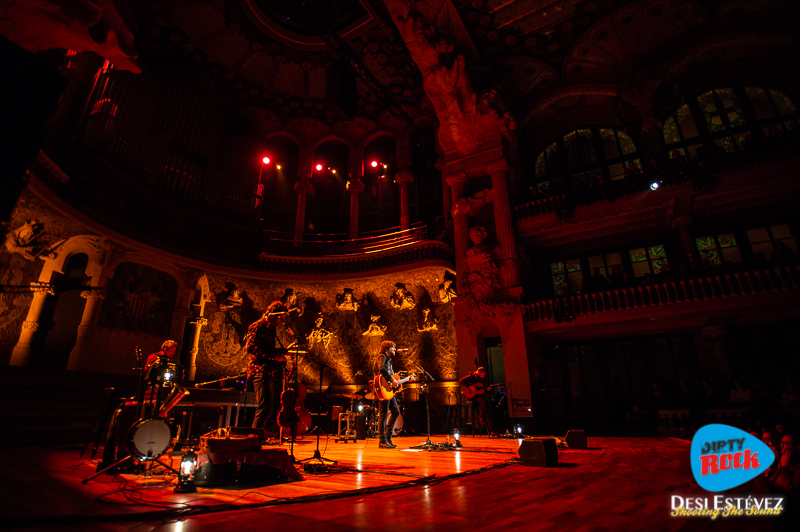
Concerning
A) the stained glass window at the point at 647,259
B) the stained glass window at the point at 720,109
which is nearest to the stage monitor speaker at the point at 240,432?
the stained glass window at the point at 647,259

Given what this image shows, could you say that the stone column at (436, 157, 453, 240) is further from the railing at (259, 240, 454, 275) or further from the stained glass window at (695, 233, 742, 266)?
the stained glass window at (695, 233, 742, 266)

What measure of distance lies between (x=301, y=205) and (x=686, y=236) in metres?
13.9

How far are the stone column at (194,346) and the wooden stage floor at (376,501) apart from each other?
353 inches

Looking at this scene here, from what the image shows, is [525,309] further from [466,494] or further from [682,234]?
[466,494]

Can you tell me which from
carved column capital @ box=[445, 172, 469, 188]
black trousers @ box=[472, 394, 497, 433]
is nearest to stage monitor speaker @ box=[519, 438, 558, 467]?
black trousers @ box=[472, 394, 497, 433]

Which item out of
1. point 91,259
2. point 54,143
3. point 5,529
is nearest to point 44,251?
point 91,259

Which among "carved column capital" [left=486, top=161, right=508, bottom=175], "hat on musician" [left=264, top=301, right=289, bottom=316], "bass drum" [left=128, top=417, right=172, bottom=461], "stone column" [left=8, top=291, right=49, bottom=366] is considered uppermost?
"carved column capital" [left=486, top=161, right=508, bottom=175]

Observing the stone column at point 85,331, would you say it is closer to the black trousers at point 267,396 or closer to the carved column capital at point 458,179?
the black trousers at point 267,396

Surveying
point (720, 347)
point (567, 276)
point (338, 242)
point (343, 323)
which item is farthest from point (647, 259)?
point (338, 242)

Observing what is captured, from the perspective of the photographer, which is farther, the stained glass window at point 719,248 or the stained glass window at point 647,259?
the stained glass window at point 647,259

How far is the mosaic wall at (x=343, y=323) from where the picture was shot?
41.1 ft

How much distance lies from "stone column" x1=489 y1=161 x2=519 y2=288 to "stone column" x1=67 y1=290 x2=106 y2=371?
39.4ft

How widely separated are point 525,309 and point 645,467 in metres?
7.46

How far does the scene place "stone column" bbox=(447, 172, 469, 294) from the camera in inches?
485
